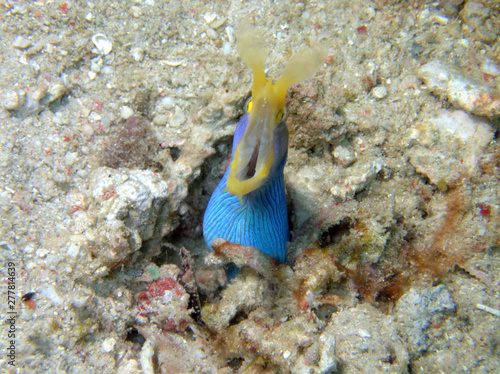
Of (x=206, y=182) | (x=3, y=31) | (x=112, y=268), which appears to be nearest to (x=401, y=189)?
(x=206, y=182)

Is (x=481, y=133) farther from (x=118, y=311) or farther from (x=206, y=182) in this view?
(x=118, y=311)

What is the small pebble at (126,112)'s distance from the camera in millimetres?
2582

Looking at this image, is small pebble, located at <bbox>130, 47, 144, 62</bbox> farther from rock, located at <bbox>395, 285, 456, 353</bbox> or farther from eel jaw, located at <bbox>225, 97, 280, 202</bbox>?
rock, located at <bbox>395, 285, 456, 353</bbox>

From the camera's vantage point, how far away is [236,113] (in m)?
2.65

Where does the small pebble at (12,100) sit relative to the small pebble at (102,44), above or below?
below

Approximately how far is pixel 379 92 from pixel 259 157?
1.72 metres

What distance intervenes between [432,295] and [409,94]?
1724 mm

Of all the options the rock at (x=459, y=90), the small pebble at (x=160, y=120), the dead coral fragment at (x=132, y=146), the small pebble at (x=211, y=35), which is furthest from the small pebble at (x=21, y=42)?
the rock at (x=459, y=90)

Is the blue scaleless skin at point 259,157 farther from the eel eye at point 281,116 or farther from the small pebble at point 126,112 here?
the small pebble at point 126,112

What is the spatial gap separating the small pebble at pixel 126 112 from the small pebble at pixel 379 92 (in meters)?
2.23

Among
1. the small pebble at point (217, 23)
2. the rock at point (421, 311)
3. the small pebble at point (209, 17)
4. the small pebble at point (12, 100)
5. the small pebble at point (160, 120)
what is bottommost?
the rock at point (421, 311)

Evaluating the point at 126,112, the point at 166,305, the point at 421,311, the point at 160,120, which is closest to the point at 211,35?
the point at 160,120

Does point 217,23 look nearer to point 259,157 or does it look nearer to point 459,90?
point 259,157

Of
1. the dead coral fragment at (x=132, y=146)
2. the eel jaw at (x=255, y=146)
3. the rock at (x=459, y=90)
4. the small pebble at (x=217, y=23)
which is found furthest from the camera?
the small pebble at (x=217, y=23)
